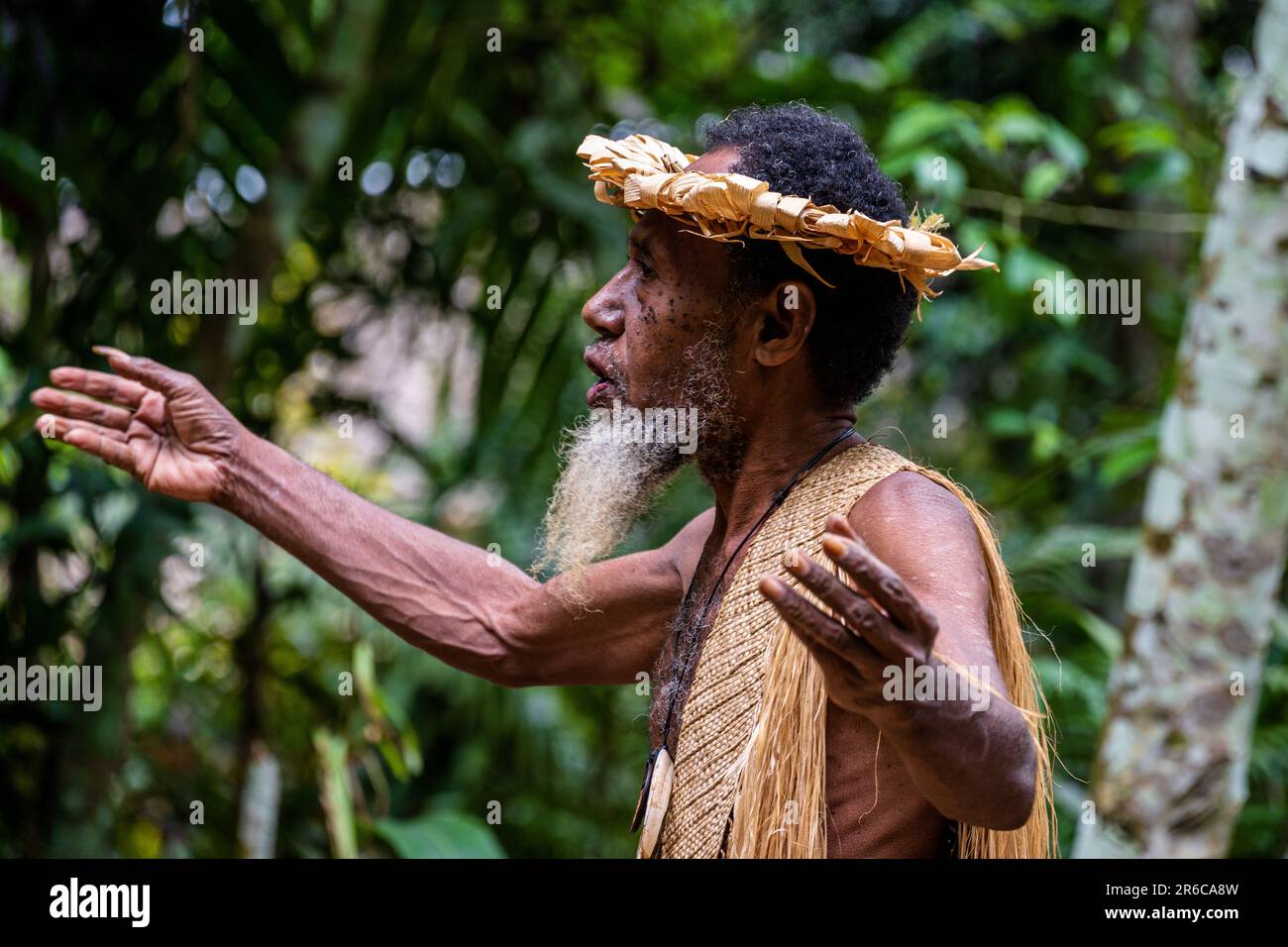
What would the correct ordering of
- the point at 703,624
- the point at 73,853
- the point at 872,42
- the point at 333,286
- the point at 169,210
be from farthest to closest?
the point at 872,42 < the point at 333,286 < the point at 169,210 < the point at 73,853 < the point at 703,624

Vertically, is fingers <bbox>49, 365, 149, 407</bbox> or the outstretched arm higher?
fingers <bbox>49, 365, 149, 407</bbox>

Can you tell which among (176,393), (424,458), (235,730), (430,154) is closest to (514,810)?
(235,730)

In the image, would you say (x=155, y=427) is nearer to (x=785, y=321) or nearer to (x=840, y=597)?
(x=785, y=321)

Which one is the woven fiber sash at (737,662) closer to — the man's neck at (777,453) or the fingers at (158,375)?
the man's neck at (777,453)

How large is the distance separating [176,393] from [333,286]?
2727 millimetres

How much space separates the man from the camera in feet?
4.62

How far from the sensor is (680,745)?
192 centimetres

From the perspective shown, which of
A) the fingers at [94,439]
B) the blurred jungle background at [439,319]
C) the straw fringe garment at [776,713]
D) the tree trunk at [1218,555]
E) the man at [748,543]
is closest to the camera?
the man at [748,543]

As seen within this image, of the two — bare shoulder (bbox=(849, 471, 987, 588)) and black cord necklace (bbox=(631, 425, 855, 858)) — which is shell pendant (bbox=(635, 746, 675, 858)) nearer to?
black cord necklace (bbox=(631, 425, 855, 858))

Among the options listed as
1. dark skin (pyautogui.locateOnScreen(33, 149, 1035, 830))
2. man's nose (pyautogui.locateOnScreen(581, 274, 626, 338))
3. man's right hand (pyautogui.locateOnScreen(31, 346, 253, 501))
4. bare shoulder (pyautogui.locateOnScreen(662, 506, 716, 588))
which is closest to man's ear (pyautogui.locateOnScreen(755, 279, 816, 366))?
dark skin (pyautogui.locateOnScreen(33, 149, 1035, 830))

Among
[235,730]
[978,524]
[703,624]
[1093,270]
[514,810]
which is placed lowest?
[514,810]

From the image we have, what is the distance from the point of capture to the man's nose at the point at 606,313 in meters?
2.06

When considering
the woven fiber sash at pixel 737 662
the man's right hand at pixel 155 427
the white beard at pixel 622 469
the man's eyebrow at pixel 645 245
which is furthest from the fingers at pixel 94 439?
the woven fiber sash at pixel 737 662

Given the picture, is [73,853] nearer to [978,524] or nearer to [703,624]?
[703,624]
